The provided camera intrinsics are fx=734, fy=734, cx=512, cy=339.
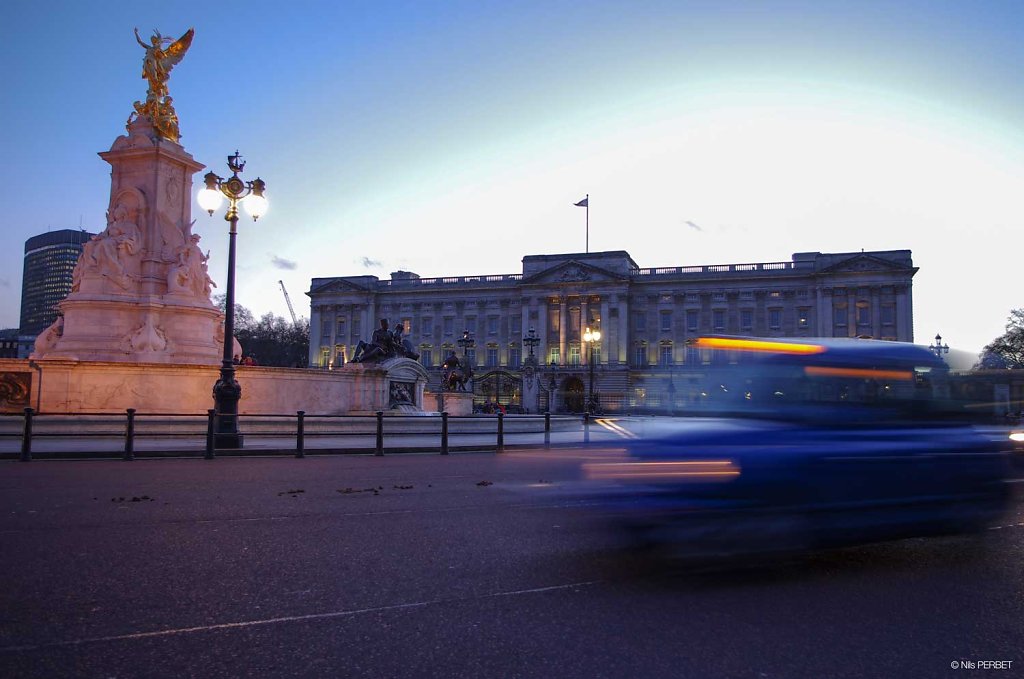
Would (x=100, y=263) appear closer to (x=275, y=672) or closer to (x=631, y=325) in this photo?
(x=275, y=672)

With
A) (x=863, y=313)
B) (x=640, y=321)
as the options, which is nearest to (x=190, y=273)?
(x=640, y=321)

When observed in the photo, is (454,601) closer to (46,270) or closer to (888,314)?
(888,314)

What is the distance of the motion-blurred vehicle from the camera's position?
18.7ft

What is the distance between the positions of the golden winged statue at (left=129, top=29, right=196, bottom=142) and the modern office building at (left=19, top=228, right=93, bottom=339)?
367ft

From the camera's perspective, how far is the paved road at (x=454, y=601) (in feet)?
12.6

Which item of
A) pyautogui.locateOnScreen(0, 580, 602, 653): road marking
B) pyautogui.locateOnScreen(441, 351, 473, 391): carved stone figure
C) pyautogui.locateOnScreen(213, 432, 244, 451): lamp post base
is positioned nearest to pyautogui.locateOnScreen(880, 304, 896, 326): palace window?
pyautogui.locateOnScreen(441, 351, 473, 391): carved stone figure

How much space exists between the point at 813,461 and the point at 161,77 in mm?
26491

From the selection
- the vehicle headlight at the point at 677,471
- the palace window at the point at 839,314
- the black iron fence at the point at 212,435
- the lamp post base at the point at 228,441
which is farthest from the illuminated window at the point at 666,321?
the vehicle headlight at the point at 677,471

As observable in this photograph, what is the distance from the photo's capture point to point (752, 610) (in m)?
Result: 4.78

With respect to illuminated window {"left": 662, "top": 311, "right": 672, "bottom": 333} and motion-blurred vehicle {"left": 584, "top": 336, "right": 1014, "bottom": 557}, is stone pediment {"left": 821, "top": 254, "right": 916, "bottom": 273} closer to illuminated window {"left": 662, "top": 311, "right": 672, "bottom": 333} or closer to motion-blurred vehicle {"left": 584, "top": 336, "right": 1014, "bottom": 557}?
illuminated window {"left": 662, "top": 311, "right": 672, "bottom": 333}

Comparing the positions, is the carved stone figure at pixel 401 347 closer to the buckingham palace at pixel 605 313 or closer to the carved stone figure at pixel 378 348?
the carved stone figure at pixel 378 348

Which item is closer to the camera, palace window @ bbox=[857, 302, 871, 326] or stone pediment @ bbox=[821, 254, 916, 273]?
stone pediment @ bbox=[821, 254, 916, 273]

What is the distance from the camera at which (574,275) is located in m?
95.8

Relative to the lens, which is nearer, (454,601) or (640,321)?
(454,601)
